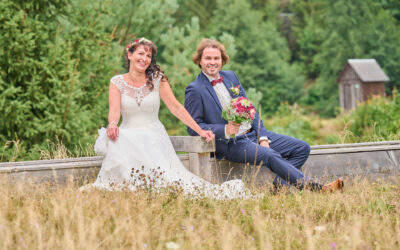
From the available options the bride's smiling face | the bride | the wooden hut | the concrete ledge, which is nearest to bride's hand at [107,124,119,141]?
the bride

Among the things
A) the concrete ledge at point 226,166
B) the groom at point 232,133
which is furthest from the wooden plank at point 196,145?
the groom at point 232,133

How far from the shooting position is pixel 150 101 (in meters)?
5.15

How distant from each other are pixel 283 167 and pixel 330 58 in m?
28.8

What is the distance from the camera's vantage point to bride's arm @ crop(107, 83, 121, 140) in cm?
471

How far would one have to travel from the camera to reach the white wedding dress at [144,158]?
455 centimetres

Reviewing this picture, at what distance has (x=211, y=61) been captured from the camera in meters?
5.38

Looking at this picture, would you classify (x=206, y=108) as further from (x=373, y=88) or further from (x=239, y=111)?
(x=373, y=88)

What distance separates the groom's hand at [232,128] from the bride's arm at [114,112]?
1085mm

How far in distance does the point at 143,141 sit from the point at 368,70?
2640cm

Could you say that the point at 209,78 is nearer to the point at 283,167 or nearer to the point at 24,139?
the point at 283,167

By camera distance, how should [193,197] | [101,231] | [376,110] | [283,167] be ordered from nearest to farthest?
1. [101,231]
2. [193,197]
3. [283,167]
4. [376,110]

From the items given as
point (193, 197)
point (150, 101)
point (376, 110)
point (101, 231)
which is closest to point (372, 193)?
point (193, 197)

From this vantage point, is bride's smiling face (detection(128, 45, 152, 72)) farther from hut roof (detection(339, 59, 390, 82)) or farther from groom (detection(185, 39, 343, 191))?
hut roof (detection(339, 59, 390, 82))

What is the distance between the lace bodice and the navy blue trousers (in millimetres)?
874
